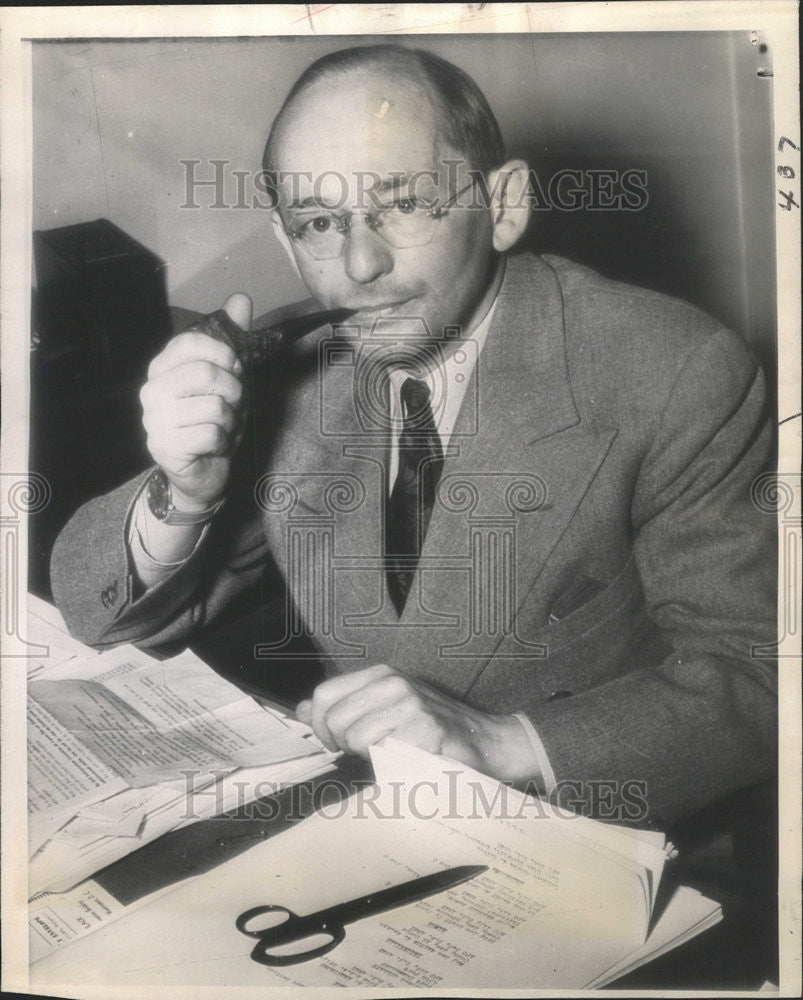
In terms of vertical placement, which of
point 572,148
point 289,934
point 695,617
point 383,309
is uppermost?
point 572,148

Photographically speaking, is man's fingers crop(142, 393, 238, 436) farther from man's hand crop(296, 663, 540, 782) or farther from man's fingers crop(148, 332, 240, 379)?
man's hand crop(296, 663, 540, 782)

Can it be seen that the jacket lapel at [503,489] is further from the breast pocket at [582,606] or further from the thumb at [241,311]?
the thumb at [241,311]

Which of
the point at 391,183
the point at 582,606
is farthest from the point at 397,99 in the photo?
the point at 582,606

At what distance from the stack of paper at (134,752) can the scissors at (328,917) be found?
0.09 metres

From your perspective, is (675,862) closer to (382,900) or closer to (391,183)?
(382,900)

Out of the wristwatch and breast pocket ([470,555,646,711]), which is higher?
the wristwatch

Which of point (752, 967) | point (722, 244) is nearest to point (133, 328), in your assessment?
point (722, 244)

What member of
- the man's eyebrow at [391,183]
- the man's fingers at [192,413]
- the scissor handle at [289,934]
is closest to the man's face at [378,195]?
the man's eyebrow at [391,183]

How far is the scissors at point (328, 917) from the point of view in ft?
2.99

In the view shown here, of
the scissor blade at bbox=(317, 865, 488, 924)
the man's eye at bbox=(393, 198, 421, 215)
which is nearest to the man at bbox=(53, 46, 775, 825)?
the man's eye at bbox=(393, 198, 421, 215)

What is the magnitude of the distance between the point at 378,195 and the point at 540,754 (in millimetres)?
431

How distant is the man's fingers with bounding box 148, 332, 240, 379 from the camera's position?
2.94 feet

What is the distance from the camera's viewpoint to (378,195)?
0.89 metres

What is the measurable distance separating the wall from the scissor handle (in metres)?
0.46
